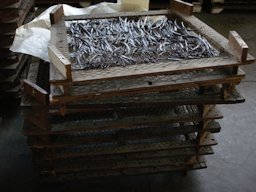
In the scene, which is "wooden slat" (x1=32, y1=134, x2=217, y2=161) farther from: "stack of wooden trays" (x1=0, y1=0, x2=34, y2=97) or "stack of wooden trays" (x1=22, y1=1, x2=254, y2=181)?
"stack of wooden trays" (x1=0, y1=0, x2=34, y2=97)

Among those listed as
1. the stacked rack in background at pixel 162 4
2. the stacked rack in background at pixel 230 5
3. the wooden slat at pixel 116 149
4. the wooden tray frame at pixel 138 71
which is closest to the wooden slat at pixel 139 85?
the wooden tray frame at pixel 138 71

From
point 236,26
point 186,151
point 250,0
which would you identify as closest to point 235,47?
point 186,151

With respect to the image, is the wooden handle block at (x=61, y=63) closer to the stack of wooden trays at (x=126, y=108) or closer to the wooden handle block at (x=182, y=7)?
the stack of wooden trays at (x=126, y=108)

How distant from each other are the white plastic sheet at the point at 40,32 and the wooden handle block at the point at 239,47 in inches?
36.2

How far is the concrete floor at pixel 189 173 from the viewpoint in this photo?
2041 mm

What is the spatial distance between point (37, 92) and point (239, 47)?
0.92m

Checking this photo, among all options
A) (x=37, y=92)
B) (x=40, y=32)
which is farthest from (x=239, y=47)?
(x=40, y=32)

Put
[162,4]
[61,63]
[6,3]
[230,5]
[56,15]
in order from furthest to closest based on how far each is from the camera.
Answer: [230,5]
[162,4]
[6,3]
[56,15]
[61,63]

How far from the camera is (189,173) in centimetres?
213

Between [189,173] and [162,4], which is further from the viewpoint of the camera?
[162,4]

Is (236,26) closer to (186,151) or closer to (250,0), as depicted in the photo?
(250,0)

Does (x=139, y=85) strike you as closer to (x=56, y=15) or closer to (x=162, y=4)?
(x=56, y=15)

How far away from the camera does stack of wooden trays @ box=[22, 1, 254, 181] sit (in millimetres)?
1384

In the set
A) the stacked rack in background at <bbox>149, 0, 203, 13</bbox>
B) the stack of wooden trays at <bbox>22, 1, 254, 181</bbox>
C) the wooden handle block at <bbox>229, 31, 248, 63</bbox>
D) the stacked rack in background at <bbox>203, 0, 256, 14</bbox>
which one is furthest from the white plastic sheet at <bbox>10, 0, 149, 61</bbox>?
the stacked rack in background at <bbox>203, 0, 256, 14</bbox>
